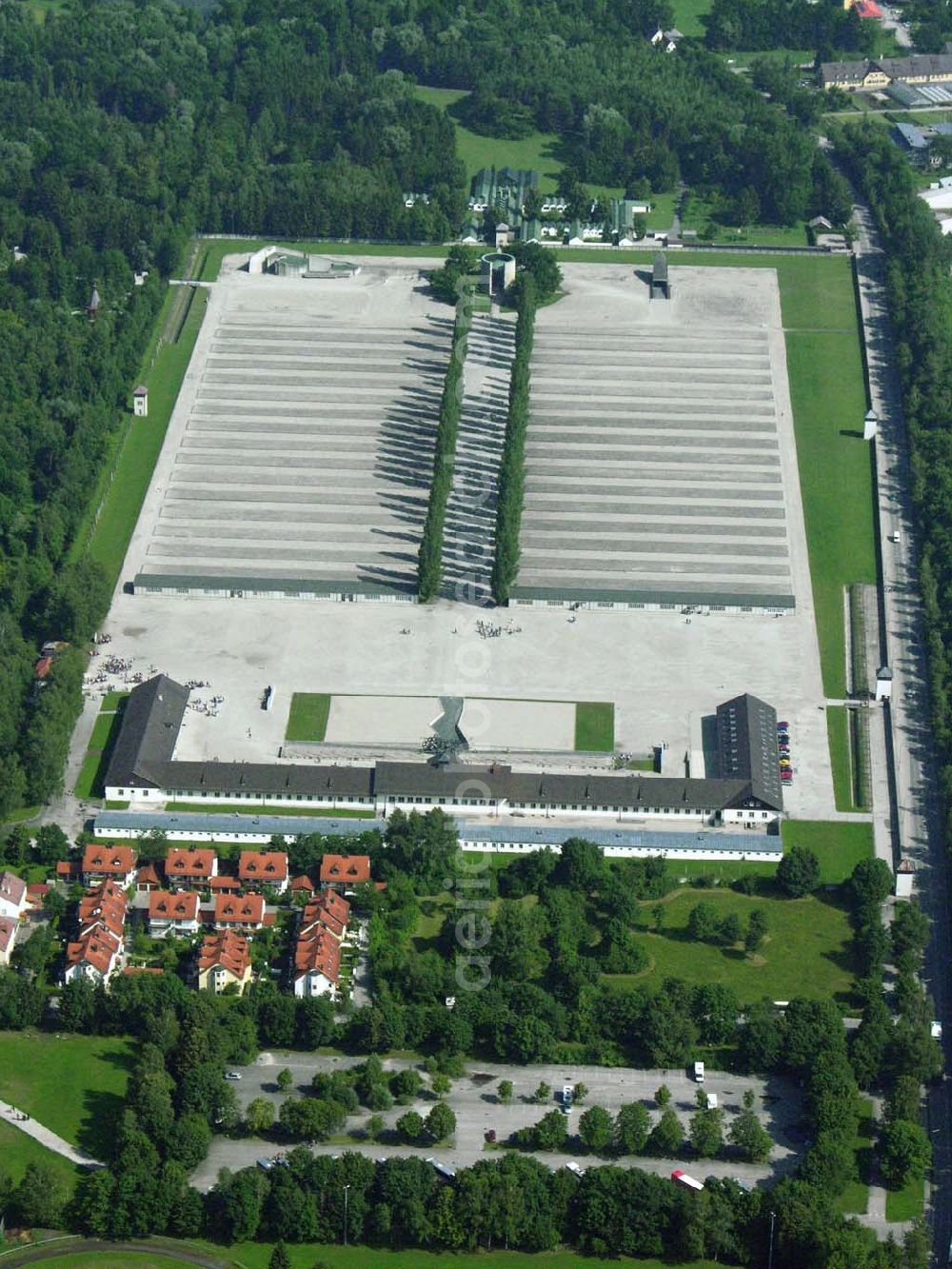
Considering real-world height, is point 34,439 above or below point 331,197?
below

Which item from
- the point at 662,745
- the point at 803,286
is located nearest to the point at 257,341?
the point at 803,286

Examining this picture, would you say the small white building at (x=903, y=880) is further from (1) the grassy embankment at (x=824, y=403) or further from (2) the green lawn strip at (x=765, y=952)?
(1) the grassy embankment at (x=824, y=403)

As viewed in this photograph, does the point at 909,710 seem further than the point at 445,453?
No

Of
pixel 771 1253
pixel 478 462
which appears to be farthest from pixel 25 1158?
pixel 478 462

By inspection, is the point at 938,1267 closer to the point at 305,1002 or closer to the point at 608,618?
the point at 305,1002

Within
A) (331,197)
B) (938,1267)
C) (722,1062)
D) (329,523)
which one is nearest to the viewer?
(938,1267)

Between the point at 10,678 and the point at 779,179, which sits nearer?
the point at 10,678

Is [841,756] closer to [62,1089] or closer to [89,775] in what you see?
[89,775]
